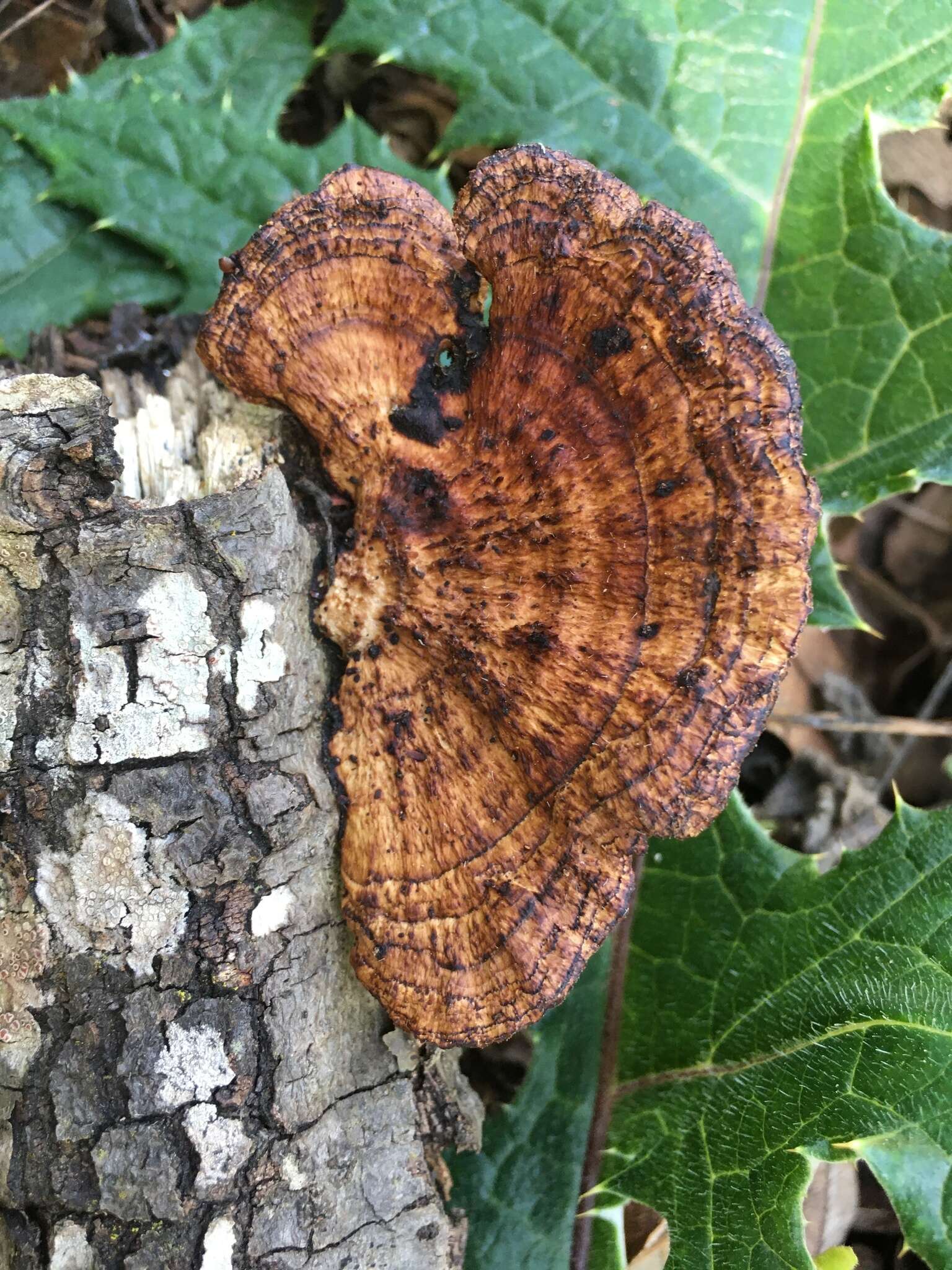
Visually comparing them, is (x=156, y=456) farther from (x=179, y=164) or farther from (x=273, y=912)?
(x=179, y=164)

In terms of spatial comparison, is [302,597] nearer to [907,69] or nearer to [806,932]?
[806,932]

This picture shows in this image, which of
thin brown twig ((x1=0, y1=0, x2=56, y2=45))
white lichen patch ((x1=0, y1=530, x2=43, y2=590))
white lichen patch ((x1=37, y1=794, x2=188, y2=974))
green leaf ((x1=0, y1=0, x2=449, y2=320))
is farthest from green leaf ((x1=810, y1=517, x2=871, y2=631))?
thin brown twig ((x1=0, y1=0, x2=56, y2=45))

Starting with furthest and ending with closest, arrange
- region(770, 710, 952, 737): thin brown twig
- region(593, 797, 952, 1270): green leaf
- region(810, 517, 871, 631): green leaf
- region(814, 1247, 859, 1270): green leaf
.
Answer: region(770, 710, 952, 737): thin brown twig, region(810, 517, 871, 631): green leaf, region(814, 1247, 859, 1270): green leaf, region(593, 797, 952, 1270): green leaf

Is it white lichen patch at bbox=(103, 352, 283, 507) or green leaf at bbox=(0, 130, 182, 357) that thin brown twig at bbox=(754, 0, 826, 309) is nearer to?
white lichen patch at bbox=(103, 352, 283, 507)

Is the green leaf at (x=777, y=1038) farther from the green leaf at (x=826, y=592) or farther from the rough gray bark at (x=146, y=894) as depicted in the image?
the rough gray bark at (x=146, y=894)

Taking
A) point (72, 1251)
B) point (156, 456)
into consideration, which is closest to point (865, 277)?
point (156, 456)

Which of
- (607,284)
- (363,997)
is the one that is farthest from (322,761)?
(607,284)
